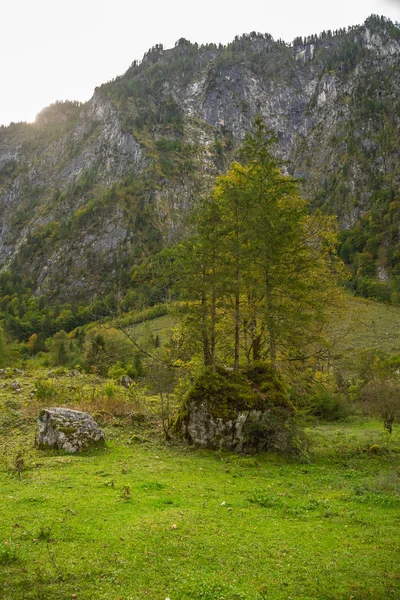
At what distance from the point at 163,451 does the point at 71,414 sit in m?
4.28

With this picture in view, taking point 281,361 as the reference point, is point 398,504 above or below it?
below

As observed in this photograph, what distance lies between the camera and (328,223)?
23500mm

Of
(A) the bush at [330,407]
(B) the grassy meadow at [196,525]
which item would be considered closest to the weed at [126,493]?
(B) the grassy meadow at [196,525]

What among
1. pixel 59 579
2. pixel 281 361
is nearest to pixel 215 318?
pixel 281 361

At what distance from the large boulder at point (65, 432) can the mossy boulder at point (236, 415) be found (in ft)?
13.2

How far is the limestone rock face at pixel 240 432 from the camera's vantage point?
16.4 meters

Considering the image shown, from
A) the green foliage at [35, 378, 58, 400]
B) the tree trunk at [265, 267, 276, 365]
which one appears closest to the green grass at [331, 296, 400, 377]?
the tree trunk at [265, 267, 276, 365]

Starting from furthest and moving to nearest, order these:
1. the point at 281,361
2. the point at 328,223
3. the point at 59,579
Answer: the point at 328,223, the point at 281,361, the point at 59,579

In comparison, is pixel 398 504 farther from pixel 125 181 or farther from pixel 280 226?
pixel 125 181

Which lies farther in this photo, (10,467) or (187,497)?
(10,467)

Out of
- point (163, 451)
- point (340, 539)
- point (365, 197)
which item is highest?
point (365, 197)

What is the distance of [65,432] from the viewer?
52.5ft

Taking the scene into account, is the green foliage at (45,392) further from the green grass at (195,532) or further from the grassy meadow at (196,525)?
the green grass at (195,532)

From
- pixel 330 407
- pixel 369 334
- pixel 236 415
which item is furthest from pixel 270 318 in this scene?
pixel 369 334
